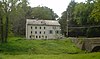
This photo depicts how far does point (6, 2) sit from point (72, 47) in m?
19.3

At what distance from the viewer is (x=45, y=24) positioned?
307 ft

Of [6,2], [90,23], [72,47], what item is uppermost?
[6,2]

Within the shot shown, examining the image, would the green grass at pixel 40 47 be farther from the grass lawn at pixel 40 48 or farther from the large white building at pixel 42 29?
the large white building at pixel 42 29

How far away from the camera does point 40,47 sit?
59094 mm

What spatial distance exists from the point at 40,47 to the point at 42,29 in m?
35.8

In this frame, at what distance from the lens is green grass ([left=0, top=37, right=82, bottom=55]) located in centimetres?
5538

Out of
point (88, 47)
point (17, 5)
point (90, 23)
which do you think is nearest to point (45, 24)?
point (90, 23)

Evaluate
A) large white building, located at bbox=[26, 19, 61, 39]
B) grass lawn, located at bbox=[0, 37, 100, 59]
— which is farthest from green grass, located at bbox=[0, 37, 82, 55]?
large white building, located at bbox=[26, 19, 61, 39]

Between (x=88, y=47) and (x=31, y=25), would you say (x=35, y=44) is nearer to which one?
(x=88, y=47)

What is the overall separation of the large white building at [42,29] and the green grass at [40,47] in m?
27.2

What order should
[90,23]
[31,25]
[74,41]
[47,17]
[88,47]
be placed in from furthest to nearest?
[47,17]
[31,25]
[90,23]
[74,41]
[88,47]

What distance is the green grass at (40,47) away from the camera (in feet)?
182

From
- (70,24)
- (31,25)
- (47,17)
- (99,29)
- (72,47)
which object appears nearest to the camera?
(72,47)

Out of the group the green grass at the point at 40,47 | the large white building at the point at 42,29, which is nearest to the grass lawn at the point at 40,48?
the green grass at the point at 40,47
